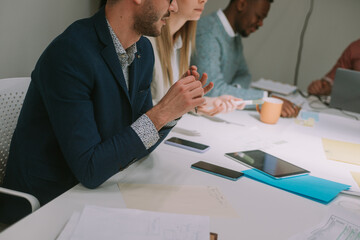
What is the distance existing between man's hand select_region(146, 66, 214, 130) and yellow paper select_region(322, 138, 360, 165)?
0.65 m

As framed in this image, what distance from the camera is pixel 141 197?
95cm

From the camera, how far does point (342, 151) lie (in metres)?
1.48

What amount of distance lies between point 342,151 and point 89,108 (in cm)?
104

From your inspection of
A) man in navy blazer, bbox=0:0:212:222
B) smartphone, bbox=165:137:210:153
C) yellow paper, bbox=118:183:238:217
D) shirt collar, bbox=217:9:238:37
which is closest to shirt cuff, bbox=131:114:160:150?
man in navy blazer, bbox=0:0:212:222

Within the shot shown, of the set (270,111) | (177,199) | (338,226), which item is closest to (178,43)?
(270,111)

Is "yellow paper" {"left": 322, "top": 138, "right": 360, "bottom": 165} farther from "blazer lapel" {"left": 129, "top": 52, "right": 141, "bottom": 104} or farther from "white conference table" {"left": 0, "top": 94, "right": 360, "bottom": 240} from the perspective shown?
"blazer lapel" {"left": 129, "top": 52, "right": 141, "bottom": 104}

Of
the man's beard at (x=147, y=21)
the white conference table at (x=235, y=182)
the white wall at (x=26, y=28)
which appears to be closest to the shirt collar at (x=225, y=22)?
the white conference table at (x=235, y=182)

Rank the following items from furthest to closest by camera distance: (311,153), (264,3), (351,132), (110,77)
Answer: (264,3), (351,132), (311,153), (110,77)

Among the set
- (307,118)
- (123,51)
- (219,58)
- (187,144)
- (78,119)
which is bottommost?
(307,118)

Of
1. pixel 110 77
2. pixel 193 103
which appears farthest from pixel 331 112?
pixel 110 77

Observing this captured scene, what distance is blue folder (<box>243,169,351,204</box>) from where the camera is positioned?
1.04 m

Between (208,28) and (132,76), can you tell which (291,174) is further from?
(208,28)

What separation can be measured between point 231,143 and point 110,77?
59 centimetres

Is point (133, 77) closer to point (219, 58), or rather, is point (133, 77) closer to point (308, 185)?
point (308, 185)
